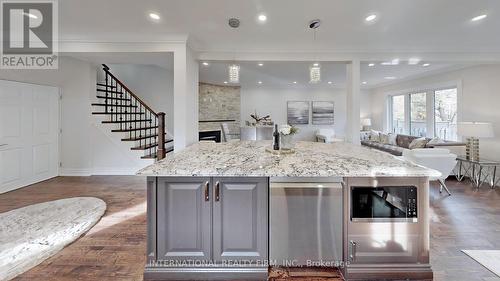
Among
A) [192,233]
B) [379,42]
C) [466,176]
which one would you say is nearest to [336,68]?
[379,42]

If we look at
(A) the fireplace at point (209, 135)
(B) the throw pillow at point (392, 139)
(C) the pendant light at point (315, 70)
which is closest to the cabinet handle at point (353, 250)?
(C) the pendant light at point (315, 70)

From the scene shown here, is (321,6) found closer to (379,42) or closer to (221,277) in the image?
(379,42)

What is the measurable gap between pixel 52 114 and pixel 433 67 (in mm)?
8769

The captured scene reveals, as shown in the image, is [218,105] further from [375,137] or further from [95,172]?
[375,137]

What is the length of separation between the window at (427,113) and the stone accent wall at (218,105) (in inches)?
220

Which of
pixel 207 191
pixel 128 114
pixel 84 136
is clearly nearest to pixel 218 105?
pixel 128 114

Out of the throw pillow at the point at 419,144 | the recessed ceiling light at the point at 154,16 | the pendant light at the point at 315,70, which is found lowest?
the throw pillow at the point at 419,144

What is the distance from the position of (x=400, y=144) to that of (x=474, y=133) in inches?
86.2

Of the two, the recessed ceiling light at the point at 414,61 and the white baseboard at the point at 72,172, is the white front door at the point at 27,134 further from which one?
the recessed ceiling light at the point at 414,61

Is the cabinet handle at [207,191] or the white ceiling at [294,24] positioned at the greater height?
the white ceiling at [294,24]

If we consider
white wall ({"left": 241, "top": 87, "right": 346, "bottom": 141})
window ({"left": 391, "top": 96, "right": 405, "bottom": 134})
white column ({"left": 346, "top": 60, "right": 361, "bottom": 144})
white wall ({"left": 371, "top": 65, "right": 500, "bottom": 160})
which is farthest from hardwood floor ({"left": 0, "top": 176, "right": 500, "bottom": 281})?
white wall ({"left": 241, "top": 87, "right": 346, "bottom": 141})

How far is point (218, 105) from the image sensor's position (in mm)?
9766

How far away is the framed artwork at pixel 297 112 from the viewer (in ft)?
35.3

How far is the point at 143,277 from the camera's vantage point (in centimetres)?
229
